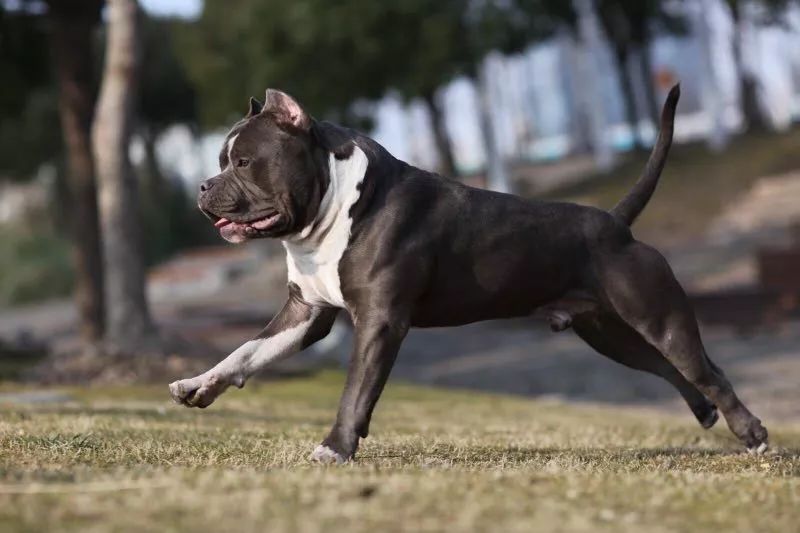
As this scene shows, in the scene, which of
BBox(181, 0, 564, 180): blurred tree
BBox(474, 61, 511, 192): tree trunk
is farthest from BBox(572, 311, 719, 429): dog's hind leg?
BBox(474, 61, 511, 192): tree trunk

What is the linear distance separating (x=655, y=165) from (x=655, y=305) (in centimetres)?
94

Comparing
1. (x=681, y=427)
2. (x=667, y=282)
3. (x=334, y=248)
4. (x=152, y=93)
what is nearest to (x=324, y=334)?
(x=334, y=248)

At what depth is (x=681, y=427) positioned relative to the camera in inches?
411

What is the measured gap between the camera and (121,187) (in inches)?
626

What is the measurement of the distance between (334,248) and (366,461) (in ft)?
3.32

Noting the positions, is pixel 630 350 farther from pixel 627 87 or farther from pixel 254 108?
pixel 627 87

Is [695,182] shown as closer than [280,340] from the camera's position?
No

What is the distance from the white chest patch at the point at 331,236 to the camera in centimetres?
603

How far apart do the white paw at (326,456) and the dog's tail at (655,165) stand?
2338 mm

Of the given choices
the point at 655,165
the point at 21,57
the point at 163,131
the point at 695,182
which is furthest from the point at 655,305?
the point at 163,131

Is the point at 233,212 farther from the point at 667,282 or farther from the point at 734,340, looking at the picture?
the point at 734,340

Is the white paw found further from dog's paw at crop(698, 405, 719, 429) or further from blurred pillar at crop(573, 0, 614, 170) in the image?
blurred pillar at crop(573, 0, 614, 170)

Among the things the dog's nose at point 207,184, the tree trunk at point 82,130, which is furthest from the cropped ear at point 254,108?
the tree trunk at point 82,130

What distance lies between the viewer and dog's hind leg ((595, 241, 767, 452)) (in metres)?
6.62
